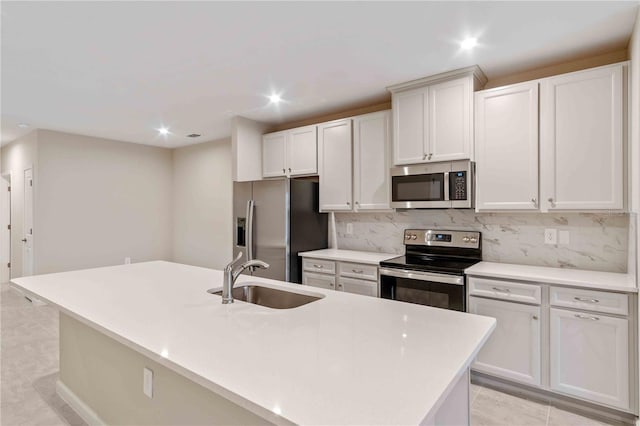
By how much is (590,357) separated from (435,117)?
2.05 m

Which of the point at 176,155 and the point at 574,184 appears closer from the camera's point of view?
the point at 574,184

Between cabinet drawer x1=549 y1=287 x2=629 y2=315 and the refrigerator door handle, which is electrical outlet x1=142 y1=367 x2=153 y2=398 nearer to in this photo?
the refrigerator door handle

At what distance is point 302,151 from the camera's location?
4.00 m

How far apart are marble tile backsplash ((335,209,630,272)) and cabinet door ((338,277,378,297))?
0.64 metres

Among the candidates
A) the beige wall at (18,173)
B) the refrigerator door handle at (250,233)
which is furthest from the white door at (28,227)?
the refrigerator door handle at (250,233)

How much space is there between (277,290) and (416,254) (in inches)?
71.2

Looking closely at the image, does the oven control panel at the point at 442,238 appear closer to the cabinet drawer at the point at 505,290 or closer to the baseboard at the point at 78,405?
the cabinet drawer at the point at 505,290

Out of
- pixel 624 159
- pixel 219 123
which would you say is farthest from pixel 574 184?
pixel 219 123

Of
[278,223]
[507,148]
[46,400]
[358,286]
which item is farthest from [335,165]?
[46,400]

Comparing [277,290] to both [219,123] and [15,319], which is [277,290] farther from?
[15,319]

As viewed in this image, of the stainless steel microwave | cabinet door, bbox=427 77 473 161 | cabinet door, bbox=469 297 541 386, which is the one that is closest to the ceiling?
cabinet door, bbox=427 77 473 161

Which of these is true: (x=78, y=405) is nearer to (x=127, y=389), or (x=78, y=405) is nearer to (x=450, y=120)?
(x=127, y=389)

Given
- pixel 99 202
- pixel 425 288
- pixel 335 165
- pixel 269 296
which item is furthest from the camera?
pixel 99 202

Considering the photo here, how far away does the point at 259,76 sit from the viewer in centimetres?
296
